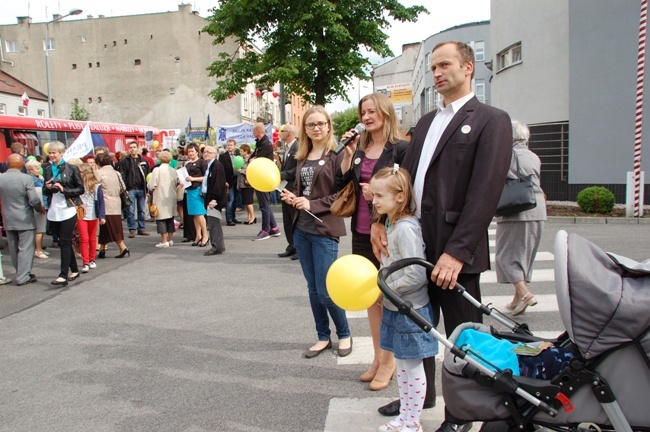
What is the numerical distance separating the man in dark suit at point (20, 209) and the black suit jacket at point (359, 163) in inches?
234

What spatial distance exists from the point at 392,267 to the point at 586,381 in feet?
3.45

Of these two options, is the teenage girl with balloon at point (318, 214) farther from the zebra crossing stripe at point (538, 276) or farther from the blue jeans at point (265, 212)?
the blue jeans at point (265, 212)

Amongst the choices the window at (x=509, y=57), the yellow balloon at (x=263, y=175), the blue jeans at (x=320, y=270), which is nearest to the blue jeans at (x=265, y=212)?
the yellow balloon at (x=263, y=175)

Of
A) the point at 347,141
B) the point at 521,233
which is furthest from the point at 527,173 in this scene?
the point at 347,141

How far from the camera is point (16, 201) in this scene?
26.7 feet

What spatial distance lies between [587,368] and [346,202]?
2.27 m

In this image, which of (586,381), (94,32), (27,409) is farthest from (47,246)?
(94,32)

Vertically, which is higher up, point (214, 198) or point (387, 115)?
point (387, 115)

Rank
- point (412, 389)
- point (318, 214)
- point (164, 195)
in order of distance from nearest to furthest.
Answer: point (412, 389), point (318, 214), point (164, 195)

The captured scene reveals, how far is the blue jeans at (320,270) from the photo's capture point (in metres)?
4.56

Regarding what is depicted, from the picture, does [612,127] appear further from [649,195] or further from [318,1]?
[318,1]

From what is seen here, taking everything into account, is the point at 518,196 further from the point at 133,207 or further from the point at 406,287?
the point at 133,207

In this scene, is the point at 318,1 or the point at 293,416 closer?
the point at 293,416

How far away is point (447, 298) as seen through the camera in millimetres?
3189
